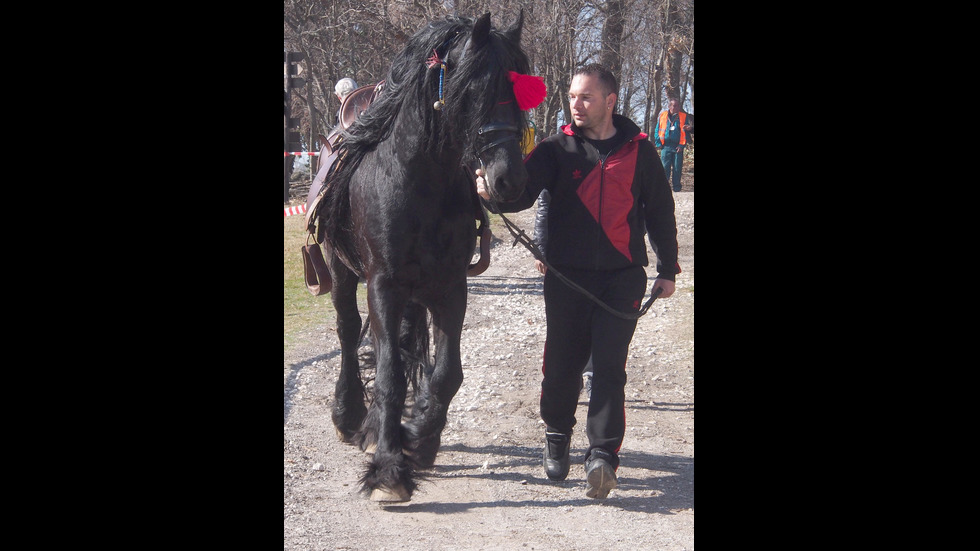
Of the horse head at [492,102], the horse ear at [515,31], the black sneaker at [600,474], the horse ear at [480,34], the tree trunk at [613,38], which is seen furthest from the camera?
the tree trunk at [613,38]

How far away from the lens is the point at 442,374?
12.9ft

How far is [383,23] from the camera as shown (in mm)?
13117

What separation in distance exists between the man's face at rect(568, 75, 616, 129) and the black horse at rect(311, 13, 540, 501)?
0.38 metres

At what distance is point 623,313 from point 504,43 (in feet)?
4.16

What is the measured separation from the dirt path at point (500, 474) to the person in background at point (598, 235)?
0.30m

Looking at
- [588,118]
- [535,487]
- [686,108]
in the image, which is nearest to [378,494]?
[535,487]

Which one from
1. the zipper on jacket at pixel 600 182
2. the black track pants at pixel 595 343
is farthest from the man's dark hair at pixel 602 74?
the black track pants at pixel 595 343

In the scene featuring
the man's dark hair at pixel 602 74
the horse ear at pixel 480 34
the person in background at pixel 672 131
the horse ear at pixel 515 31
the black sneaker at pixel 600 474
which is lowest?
the black sneaker at pixel 600 474

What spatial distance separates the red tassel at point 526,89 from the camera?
3.27 m

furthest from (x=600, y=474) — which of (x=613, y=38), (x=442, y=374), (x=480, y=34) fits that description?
(x=613, y=38)

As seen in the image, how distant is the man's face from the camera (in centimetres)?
371

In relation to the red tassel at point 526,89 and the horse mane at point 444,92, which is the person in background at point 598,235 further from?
the red tassel at point 526,89

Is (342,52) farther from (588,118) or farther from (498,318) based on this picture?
(588,118)

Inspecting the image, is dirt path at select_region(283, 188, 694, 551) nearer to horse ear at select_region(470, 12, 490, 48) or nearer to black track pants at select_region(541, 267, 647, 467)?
black track pants at select_region(541, 267, 647, 467)
